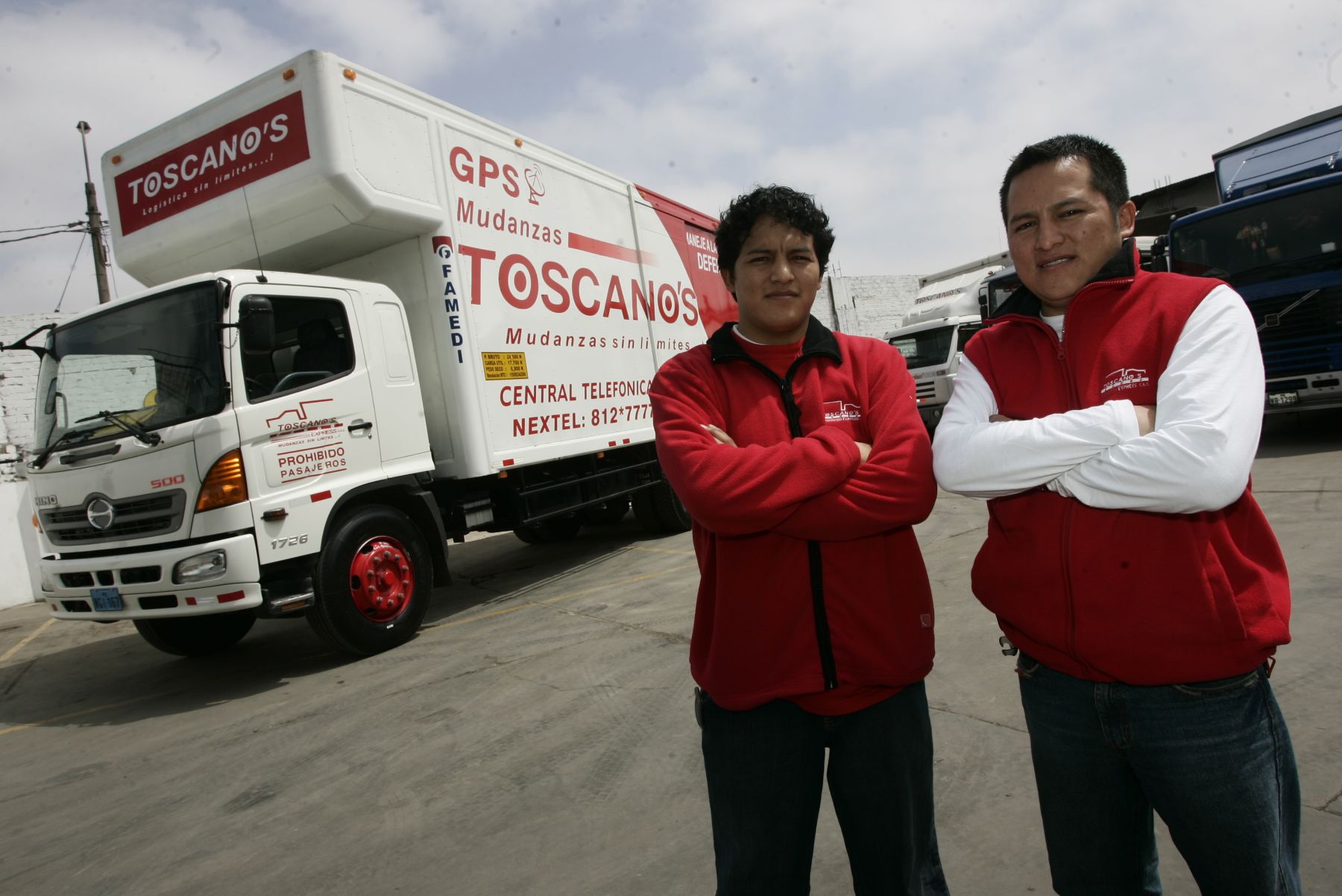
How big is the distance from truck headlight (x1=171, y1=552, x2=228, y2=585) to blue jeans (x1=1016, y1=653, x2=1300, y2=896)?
4.36 metres

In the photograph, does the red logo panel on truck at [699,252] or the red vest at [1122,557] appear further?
the red logo panel on truck at [699,252]

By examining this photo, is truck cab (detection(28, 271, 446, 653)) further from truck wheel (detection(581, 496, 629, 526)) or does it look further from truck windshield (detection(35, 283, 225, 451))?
truck wheel (detection(581, 496, 629, 526))

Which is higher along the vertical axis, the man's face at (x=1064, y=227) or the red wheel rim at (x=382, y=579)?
the man's face at (x=1064, y=227)

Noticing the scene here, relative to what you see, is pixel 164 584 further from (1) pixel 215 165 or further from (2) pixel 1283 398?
(2) pixel 1283 398

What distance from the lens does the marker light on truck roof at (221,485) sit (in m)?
4.54

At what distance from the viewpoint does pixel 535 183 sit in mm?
6594

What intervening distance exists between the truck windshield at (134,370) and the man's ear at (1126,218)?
453 cm

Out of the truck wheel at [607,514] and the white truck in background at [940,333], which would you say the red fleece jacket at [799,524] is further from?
the white truck in background at [940,333]

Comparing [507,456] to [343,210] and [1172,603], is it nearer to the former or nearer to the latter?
[343,210]

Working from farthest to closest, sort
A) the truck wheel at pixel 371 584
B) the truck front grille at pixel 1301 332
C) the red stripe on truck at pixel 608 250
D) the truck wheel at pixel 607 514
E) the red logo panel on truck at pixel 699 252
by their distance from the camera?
the truck wheel at pixel 607 514 → the red logo panel on truck at pixel 699 252 → the truck front grille at pixel 1301 332 → the red stripe on truck at pixel 608 250 → the truck wheel at pixel 371 584

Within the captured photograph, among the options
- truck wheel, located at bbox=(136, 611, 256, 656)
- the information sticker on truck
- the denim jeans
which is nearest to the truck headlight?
truck wheel, located at bbox=(136, 611, 256, 656)

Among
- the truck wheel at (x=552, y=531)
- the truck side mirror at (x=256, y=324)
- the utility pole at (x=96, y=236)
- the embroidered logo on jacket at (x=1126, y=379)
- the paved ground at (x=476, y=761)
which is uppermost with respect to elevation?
the utility pole at (x=96, y=236)

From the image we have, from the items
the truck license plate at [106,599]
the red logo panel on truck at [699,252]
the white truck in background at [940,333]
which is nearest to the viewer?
the truck license plate at [106,599]

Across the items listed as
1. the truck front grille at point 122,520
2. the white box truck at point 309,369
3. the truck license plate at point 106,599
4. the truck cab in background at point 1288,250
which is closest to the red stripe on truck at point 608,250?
the white box truck at point 309,369
